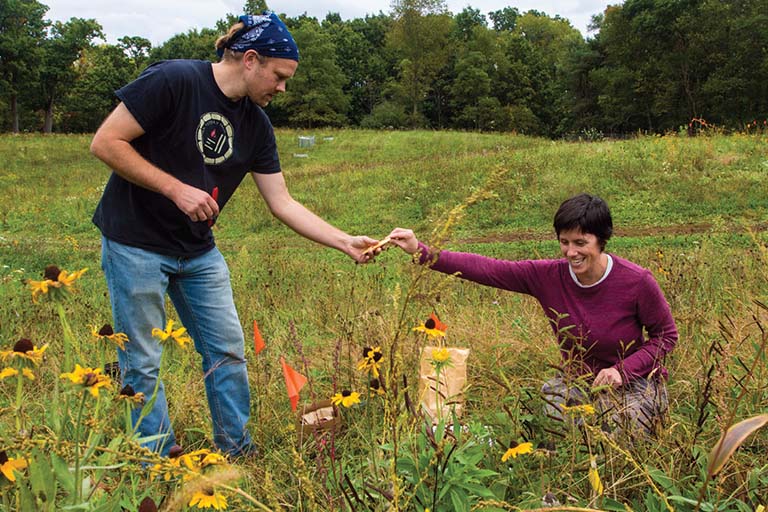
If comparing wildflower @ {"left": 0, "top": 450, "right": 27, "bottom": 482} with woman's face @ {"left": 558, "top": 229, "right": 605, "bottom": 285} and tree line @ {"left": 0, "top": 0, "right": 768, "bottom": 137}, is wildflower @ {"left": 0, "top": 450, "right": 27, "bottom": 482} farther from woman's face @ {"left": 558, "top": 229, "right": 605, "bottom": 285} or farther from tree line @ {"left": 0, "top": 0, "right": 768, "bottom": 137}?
tree line @ {"left": 0, "top": 0, "right": 768, "bottom": 137}

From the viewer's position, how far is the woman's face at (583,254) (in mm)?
2748

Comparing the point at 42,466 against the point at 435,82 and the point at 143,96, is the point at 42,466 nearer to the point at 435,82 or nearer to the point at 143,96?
the point at 143,96

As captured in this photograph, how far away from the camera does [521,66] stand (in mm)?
55031

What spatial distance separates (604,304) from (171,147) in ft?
6.62

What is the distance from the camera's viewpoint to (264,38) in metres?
2.60

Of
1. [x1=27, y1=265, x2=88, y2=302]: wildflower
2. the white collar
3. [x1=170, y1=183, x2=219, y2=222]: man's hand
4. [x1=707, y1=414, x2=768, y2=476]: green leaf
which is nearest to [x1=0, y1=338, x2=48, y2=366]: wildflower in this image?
[x1=27, y1=265, x2=88, y2=302]: wildflower

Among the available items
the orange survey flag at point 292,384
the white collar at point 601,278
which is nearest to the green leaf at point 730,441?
the orange survey flag at point 292,384

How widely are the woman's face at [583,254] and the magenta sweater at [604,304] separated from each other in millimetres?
54

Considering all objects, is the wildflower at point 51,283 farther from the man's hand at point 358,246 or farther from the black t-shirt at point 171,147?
the man's hand at point 358,246

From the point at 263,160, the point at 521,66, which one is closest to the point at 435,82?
the point at 521,66

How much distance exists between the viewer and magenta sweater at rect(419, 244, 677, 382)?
8.90ft

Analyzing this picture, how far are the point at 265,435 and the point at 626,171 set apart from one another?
10.4 meters

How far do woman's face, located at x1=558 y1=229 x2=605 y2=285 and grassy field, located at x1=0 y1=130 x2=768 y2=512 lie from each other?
55cm

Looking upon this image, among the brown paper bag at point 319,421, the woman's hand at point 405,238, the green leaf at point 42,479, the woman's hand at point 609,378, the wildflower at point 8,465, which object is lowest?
the brown paper bag at point 319,421
